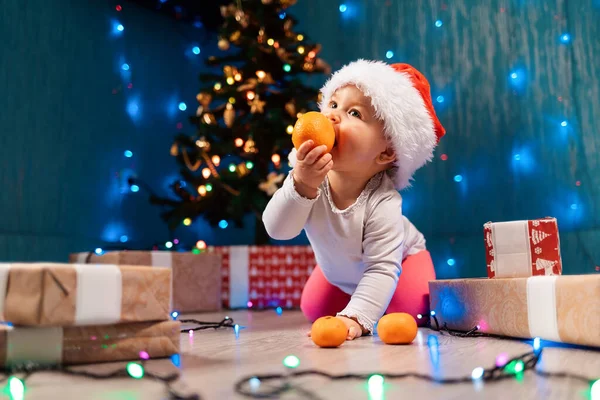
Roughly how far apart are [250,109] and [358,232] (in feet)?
4.04

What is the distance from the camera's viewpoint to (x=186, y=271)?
2084mm

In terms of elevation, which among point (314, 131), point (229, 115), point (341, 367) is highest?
point (229, 115)

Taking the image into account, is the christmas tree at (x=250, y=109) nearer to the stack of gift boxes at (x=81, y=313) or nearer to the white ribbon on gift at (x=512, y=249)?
the white ribbon on gift at (x=512, y=249)

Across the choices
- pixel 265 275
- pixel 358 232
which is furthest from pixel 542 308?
pixel 265 275

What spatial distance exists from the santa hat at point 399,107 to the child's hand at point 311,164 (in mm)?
250

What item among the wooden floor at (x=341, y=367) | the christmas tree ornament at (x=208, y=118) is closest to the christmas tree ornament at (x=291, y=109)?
the christmas tree ornament at (x=208, y=118)

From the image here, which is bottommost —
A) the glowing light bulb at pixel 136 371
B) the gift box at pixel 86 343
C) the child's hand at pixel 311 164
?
the glowing light bulb at pixel 136 371

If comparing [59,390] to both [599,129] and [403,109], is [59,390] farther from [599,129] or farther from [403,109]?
[599,129]

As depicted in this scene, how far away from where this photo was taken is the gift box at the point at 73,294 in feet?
2.46

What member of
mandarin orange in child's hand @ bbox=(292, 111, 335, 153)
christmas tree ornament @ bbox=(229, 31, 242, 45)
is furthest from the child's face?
christmas tree ornament @ bbox=(229, 31, 242, 45)

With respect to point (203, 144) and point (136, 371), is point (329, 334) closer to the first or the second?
point (136, 371)

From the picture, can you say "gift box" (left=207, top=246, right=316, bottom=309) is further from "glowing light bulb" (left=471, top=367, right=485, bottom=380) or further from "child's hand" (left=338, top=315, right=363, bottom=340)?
"glowing light bulb" (left=471, top=367, right=485, bottom=380)

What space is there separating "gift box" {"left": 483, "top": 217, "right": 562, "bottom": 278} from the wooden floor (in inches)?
6.7

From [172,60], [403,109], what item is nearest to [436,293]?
[403,109]
